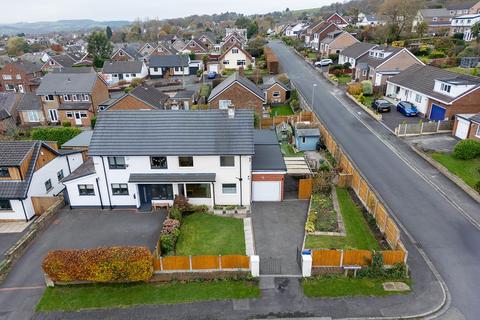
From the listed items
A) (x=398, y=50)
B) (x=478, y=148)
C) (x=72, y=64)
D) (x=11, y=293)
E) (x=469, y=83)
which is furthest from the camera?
(x=72, y=64)

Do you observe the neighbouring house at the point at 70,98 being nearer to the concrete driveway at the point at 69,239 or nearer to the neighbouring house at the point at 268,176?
the concrete driveway at the point at 69,239

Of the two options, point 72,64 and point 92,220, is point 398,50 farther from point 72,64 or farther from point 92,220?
point 72,64

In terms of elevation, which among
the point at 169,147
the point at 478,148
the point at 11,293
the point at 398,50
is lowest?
the point at 11,293

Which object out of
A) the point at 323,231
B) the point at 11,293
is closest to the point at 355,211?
the point at 323,231

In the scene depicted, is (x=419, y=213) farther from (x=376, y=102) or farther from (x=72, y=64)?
(x=72, y=64)

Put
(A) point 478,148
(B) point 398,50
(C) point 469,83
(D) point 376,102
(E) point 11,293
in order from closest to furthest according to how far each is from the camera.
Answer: (E) point 11,293, (A) point 478,148, (C) point 469,83, (D) point 376,102, (B) point 398,50

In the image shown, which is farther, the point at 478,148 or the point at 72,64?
the point at 72,64

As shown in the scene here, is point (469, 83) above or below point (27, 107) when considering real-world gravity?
above

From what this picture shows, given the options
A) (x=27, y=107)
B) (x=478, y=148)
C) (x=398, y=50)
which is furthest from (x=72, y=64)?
(x=478, y=148)
